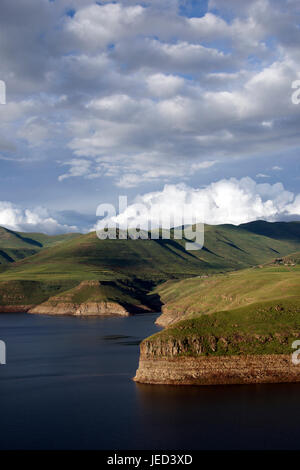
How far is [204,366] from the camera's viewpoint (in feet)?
380

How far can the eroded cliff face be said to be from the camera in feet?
377

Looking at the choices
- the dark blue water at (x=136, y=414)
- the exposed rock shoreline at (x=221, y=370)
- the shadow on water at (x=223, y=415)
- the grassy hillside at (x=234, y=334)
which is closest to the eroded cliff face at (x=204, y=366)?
the exposed rock shoreline at (x=221, y=370)

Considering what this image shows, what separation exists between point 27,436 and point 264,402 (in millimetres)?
47273

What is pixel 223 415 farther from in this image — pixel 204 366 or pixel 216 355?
pixel 216 355

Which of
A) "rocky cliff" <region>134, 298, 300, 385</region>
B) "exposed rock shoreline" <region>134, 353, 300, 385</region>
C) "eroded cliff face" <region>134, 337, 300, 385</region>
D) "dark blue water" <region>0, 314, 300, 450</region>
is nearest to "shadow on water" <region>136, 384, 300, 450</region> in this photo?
"dark blue water" <region>0, 314, 300, 450</region>

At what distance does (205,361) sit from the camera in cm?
11619

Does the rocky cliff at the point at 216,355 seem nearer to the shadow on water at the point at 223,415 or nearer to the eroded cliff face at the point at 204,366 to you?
the eroded cliff face at the point at 204,366

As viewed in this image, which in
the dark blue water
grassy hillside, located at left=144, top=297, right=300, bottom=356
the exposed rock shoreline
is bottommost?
the dark blue water

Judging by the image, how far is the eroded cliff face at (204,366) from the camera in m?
115

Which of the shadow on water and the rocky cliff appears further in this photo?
the rocky cliff

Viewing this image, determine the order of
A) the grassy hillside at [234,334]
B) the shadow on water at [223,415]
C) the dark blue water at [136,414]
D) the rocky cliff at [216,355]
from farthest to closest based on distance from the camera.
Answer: the grassy hillside at [234,334] → the rocky cliff at [216,355] → the dark blue water at [136,414] → the shadow on water at [223,415]

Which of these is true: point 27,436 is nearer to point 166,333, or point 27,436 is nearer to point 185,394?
point 185,394

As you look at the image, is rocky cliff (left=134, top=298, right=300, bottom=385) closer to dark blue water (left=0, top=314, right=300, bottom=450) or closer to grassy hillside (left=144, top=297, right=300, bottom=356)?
grassy hillside (left=144, top=297, right=300, bottom=356)

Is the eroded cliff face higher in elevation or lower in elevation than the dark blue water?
higher
